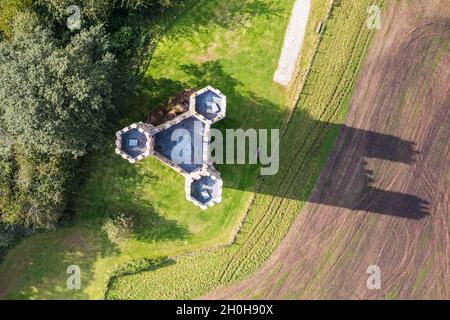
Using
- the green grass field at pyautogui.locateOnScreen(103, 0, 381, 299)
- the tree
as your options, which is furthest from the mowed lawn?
the tree

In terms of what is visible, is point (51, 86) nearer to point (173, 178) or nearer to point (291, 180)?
point (173, 178)

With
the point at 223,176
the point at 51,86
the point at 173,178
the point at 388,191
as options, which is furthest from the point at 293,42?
the point at 51,86

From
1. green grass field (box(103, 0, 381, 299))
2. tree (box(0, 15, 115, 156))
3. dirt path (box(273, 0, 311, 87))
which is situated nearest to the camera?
tree (box(0, 15, 115, 156))

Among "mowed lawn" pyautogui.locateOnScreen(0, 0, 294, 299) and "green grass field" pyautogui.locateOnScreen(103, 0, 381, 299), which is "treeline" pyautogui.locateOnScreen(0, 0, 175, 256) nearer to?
"mowed lawn" pyautogui.locateOnScreen(0, 0, 294, 299)

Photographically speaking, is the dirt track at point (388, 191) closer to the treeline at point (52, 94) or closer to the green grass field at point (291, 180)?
the green grass field at point (291, 180)

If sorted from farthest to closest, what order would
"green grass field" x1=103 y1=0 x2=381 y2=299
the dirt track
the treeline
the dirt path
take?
the dirt track → "green grass field" x1=103 y1=0 x2=381 y2=299 → the dirt path → the treeline

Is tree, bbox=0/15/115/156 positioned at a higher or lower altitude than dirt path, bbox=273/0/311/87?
lower
